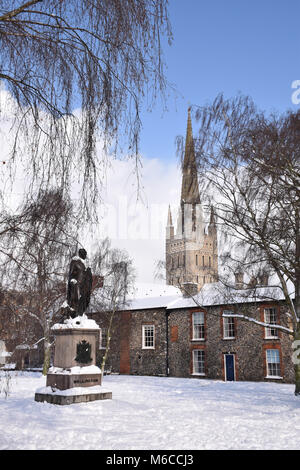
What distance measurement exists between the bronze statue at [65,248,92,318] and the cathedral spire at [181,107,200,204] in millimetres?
3859

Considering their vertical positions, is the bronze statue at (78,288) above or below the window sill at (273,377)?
above

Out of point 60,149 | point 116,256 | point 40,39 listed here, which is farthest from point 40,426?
point 116,256

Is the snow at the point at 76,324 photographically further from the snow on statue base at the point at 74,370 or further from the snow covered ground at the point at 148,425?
the snow covered ground at the point at 148,425

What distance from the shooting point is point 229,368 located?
2634 centimetres

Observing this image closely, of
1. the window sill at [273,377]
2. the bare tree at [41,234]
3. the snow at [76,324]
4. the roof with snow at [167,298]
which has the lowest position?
the window sill at [273,377]

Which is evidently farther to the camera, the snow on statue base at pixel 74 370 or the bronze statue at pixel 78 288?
the bronze statue at pixel 78 288

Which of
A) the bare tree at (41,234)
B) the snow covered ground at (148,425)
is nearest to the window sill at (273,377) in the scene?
the snow covered ground at (148,425)

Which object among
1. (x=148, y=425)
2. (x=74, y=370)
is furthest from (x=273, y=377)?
(x=148, y=425)

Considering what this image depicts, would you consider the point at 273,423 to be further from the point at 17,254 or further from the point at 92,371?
the point at 17,254

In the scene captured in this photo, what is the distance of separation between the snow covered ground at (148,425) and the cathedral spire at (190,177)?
20.6 ft

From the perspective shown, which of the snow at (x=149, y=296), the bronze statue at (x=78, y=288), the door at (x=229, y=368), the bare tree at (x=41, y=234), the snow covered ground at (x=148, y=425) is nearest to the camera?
the bare tree at (x=41, y=234)

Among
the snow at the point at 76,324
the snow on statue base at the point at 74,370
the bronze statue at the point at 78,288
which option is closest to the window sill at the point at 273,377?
the snow on statue base at the point at 74,370

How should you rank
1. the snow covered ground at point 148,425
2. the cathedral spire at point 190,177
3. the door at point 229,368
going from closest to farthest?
1. the snow covered ground at point 148,425
2. the cathedral spire at point 190,177
3. the door at point 229,368

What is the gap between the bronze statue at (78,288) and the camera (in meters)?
12.3
